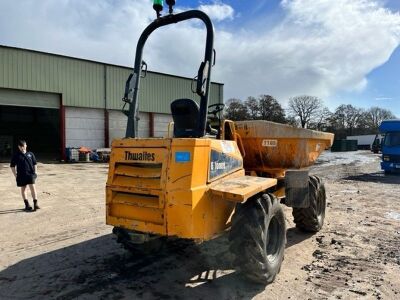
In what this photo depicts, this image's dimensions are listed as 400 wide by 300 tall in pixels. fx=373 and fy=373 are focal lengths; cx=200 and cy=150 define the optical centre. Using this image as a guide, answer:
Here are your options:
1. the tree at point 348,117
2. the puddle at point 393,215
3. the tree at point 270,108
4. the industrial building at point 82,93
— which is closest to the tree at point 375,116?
the tree at point 348,117

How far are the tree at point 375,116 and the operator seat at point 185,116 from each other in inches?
3097

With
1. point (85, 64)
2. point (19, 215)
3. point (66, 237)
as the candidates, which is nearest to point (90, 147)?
point (85, 64)

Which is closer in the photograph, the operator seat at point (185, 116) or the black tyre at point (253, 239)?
the black tyre at point (253, 239)

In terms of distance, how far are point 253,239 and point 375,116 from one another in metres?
83.6

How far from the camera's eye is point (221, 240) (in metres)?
6.25

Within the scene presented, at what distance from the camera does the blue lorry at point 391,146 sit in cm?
1766

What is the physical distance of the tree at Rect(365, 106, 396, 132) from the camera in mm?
76306

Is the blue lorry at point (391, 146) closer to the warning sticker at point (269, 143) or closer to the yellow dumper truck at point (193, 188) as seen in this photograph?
the warning sticker at point (269, 143)

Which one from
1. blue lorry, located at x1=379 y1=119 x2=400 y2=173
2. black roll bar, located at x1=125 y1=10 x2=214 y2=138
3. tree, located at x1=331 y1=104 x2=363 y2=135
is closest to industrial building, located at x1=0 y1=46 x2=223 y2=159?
blue lorry, located at x1=379 y1=119 x2=400 y2=173

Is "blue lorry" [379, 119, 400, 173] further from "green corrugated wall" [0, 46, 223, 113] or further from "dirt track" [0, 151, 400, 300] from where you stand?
"green corrugated wall" [0, 46, 223, 113]

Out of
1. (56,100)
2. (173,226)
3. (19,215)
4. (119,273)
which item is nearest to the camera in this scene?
(173,226)

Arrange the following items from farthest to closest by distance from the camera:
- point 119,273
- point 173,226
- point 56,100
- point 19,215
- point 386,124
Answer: point 56,100
point 386,124
point 19,215
point 119,273
point 173,226

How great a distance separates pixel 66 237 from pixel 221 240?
8.97ft

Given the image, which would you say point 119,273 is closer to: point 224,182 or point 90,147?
point 224,182
